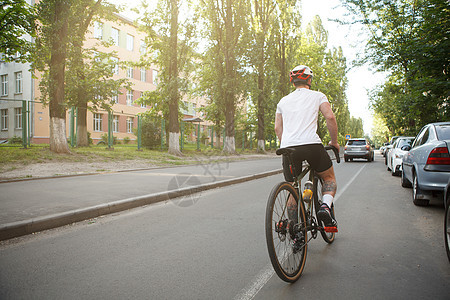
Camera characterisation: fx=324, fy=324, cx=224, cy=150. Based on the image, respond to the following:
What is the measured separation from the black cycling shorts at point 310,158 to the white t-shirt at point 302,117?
0.20 ft

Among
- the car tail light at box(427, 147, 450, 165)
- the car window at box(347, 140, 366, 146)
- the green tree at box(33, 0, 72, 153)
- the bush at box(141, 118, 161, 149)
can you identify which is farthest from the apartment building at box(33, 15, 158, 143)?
the car tail light at box(427, 147, 450, 165)

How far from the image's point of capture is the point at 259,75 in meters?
29.5

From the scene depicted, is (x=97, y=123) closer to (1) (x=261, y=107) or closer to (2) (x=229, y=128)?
(2) (x=229, y=128)

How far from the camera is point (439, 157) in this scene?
5.90 m

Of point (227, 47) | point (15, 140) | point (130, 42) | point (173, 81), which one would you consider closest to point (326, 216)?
point (15, 140)

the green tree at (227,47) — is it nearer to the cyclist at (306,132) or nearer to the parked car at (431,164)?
the parked car at (431,164)

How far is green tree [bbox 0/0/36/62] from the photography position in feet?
44.1

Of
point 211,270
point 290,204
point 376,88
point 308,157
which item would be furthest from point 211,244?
point 376,88

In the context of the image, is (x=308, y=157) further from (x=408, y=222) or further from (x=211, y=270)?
(x=408, y=222)

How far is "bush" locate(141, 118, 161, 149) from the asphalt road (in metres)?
16.8

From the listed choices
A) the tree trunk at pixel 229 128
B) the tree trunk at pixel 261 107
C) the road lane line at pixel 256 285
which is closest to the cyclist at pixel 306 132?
the road lane line at pixel 256 285

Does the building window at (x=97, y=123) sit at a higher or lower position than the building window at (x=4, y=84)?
lower

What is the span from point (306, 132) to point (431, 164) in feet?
13.4

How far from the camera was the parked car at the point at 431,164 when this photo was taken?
19.2 feet
